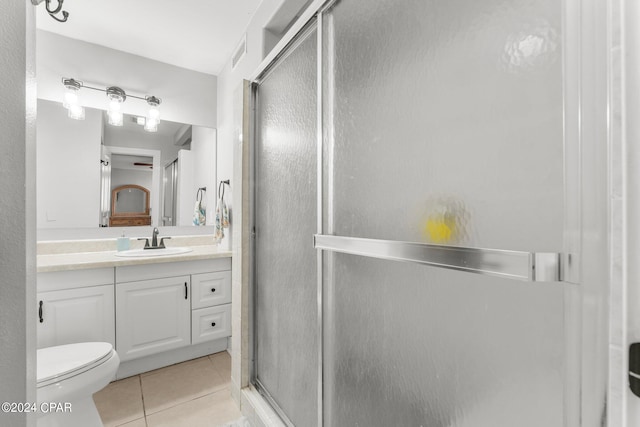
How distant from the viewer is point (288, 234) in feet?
4.31

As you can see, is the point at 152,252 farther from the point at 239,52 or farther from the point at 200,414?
the point at 239,52

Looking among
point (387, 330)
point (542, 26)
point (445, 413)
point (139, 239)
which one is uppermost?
point (542, 26)

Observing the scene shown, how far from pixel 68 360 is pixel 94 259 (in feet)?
2.37

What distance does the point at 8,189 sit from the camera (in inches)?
24.1

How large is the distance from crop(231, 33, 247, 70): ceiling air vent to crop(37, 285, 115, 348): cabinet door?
1.80 metres

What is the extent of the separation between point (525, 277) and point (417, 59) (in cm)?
56

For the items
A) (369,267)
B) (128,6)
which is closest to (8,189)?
(369,267)

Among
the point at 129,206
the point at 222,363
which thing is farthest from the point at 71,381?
the point at 129,206

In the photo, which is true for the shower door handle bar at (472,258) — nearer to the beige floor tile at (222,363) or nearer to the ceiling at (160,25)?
the beige floor tile at (222,363)

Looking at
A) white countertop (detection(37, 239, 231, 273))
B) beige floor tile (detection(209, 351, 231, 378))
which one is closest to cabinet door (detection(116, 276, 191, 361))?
white countertop (detection(37, 239, 231, 273))

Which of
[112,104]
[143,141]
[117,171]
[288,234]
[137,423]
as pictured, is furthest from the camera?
[143,141]

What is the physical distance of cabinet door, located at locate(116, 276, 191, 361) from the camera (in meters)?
1.77

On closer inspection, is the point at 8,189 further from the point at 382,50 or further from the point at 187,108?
the point at 187,108

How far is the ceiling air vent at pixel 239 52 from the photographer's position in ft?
6.61
